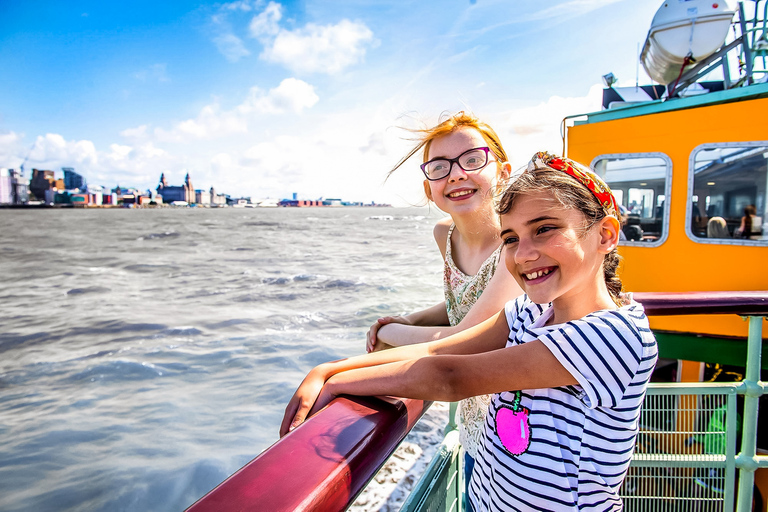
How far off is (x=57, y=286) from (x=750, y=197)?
17.2 meters

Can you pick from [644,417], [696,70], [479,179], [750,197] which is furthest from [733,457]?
[696,70]

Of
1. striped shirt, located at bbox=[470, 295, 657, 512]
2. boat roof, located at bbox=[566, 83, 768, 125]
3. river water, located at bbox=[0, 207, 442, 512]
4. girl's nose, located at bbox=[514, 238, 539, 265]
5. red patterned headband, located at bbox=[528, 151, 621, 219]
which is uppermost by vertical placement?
boat roof, located at bbox=[566, 83, 768, 125]

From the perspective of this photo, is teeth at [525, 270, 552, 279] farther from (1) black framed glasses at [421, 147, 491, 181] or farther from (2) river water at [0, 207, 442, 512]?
(2) river water at [0, 207, 442, 512]

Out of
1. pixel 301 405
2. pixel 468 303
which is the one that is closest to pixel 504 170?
pixel 468 303

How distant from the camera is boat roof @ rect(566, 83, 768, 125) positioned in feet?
13.6

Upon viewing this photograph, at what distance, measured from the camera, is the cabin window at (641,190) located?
190 inches

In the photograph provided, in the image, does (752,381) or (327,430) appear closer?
(327,430)

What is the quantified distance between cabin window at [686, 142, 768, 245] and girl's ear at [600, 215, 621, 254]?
414 centimetres

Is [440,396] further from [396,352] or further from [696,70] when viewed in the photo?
[696,70]

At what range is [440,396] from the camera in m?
1.05

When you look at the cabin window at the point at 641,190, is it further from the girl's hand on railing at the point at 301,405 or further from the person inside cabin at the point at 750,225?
the girl's hand on railing at the point at 301,405

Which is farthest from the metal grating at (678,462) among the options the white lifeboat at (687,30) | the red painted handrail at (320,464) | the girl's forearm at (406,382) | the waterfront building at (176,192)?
the waterfront building at (176,192)

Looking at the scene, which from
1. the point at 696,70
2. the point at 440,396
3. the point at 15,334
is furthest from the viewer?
the point at 15,334

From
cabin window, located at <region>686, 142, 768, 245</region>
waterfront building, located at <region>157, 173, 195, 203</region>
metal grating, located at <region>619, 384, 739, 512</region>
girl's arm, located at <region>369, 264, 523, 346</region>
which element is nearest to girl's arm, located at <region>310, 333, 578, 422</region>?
girl's arm, located at <region>369, 264, 523, 346</region>
